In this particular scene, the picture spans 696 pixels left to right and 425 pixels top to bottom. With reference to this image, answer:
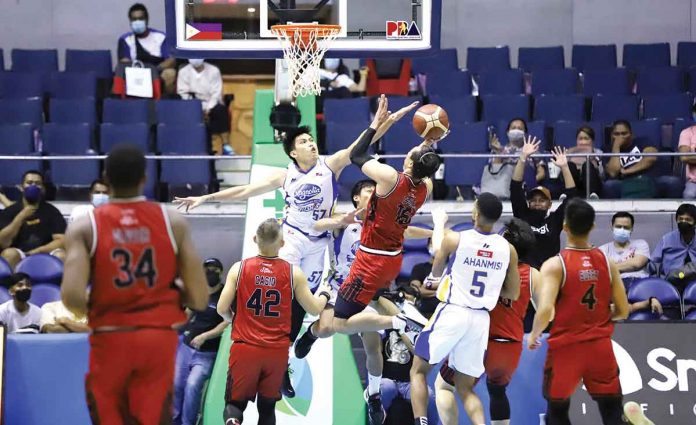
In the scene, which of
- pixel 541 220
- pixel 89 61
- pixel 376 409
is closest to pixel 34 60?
pixel 89 61

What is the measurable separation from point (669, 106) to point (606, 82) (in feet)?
3.20

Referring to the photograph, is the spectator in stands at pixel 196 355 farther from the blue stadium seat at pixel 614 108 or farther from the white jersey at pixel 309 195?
the blue stadium seat at pixel 614 108

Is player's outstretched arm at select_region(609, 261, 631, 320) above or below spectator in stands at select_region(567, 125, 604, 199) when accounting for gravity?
below

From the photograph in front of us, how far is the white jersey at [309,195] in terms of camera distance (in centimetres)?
1050

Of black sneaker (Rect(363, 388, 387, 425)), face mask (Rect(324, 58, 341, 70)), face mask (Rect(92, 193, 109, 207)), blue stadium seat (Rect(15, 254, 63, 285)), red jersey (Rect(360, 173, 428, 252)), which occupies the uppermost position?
face mask (Rect(324, 58, 341, 70))

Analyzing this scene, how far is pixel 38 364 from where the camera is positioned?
38.3 feet

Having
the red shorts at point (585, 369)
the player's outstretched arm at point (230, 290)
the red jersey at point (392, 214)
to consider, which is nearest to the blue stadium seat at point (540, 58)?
the red jersey at point (392, 214)

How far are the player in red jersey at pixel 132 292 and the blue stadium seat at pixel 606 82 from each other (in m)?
10.6

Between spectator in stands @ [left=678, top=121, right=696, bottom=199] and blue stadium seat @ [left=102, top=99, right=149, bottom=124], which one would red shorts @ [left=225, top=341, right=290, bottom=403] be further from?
spectator in stands @ [left=678, top=121, right=696, bottom=199]

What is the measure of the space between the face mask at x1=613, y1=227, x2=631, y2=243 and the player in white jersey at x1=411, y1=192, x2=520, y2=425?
149 inches

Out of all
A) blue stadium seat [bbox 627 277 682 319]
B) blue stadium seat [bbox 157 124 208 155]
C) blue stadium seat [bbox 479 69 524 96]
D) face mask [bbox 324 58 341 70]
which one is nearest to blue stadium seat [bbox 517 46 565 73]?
blue stadium seat [bbox 479 69 524 96]

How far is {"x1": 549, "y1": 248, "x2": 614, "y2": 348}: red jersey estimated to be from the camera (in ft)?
28.6

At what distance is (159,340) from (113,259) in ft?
1.69

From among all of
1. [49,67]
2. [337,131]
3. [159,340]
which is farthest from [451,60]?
[159,340]
